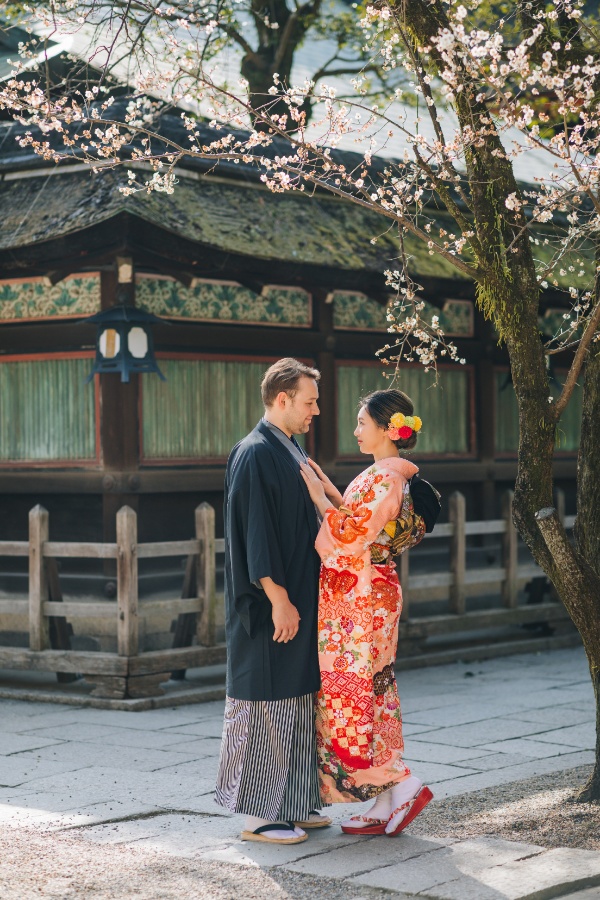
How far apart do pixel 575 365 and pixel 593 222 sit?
765mm

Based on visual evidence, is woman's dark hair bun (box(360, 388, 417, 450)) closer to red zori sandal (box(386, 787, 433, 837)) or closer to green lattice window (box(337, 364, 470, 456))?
red zori sandal (box(386, 787, 433, 837))

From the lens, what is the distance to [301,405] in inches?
210

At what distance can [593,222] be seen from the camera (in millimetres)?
5766

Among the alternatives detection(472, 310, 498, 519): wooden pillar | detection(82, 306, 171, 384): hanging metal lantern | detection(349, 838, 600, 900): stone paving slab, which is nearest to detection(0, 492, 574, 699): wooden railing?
detection(82, 306, 171, 384): hanging metal lantern

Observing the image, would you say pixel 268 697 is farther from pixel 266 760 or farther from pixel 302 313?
pixel 302 313

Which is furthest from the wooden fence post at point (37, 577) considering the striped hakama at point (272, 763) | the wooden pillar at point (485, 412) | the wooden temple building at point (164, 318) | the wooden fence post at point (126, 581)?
the wooden pillar at point (485, 412)

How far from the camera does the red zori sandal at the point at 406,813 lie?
16.9 feet

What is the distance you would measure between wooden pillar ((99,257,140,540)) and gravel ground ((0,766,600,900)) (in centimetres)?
423

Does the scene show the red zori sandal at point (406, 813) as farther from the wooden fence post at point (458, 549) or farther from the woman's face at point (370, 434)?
the wooden fence post at point (458, 549)

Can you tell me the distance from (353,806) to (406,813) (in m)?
0.72

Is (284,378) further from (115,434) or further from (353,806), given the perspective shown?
(115,434)

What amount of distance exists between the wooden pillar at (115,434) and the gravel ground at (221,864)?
423 cm

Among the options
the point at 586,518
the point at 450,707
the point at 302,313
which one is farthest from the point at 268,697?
the point at 302,313

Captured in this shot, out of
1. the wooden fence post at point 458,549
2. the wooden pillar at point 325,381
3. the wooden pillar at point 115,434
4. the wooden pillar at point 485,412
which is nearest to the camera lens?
the wooden pillar at point 115,434
